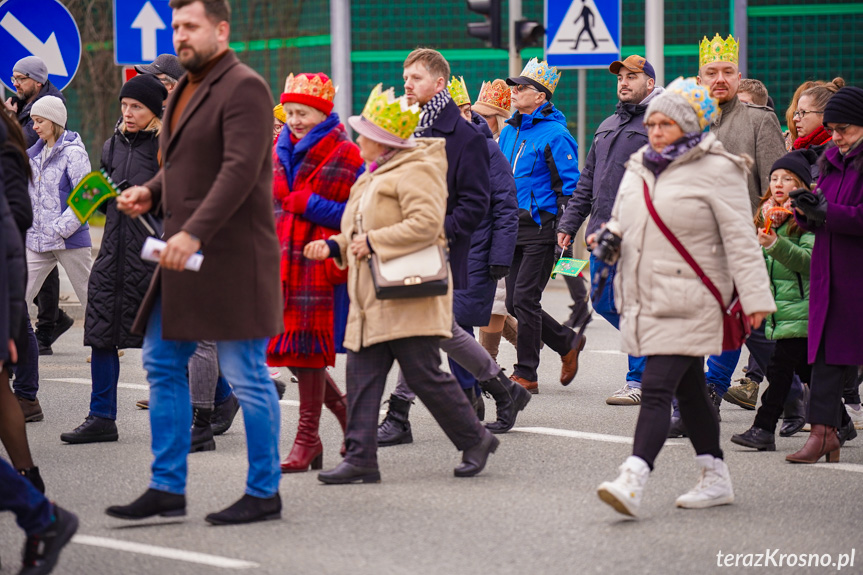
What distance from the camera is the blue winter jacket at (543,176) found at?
9.12 meters

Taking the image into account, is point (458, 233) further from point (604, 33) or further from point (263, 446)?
point (604, 33)

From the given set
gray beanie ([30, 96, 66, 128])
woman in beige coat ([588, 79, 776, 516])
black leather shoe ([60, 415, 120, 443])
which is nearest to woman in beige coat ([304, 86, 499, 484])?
woman in beige coat ([588, 79, 776, 516])

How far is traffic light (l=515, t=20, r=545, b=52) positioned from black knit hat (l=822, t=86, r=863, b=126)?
7.67m

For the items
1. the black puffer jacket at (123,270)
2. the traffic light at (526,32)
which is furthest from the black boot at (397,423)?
the traffic light at (526,32)

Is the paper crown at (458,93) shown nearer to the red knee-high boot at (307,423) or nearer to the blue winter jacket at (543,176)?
the blue winter jacket at (543,176)

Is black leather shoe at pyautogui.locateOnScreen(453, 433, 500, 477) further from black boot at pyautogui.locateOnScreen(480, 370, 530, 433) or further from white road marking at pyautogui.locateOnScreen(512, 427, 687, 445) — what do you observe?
white road marking at pyautogui.locateOnScreen(512, 427, 687, 445)

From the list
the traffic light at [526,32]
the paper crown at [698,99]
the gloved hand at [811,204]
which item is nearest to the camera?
the paper crown at [698,99]

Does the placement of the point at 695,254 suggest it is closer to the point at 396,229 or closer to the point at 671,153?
the point at 671,153

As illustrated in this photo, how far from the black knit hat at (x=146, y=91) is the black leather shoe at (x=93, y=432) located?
1680 millimetres

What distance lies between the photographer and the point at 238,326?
209 inches

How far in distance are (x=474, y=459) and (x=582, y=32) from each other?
7.38 meters

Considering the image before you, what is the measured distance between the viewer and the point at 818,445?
675 centimetres

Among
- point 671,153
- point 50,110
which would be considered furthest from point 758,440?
point 50,110

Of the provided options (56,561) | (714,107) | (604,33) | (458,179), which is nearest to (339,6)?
(604,33)
